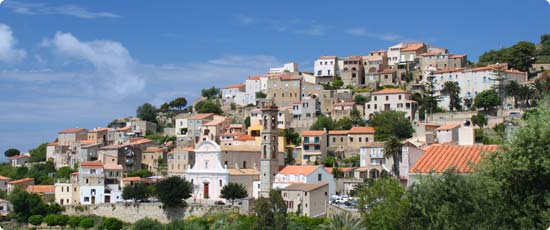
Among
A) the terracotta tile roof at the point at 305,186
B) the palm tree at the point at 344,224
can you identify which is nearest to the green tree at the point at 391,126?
the terracotta tile roof at the point at 305,186

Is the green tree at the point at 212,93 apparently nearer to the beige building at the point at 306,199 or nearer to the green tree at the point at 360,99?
the green tree at the point at 360,99

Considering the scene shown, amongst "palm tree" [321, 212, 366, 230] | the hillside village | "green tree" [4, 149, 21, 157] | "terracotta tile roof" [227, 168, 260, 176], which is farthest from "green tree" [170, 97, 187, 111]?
"palm tree" [321, 212, 366, 230]

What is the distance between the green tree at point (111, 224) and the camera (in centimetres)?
5513

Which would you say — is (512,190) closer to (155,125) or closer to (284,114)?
(284,114)

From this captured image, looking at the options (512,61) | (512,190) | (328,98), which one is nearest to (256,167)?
(328,98)

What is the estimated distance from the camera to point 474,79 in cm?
7188

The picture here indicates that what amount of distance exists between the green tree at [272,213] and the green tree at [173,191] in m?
9.40

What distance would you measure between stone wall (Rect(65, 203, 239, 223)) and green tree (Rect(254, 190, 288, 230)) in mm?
5457

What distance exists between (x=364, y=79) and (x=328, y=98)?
8.84 metres

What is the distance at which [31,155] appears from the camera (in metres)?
80.6

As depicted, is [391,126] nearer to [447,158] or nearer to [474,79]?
[474,79]

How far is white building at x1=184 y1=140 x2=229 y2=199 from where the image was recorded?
5616 centimetres

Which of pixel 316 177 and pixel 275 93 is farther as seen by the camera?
pixel 275 93

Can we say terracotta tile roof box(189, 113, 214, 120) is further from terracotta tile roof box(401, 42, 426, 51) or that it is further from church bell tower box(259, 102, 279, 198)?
terracotta tile roof box(401, 42, 426, 51)
